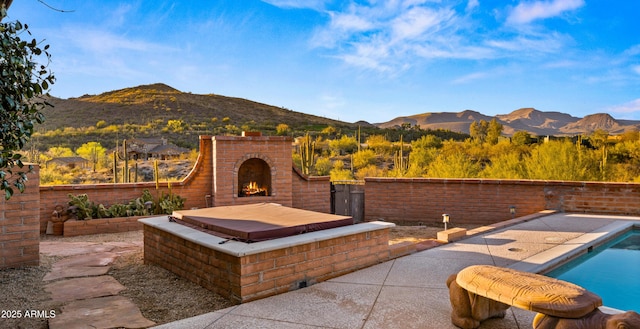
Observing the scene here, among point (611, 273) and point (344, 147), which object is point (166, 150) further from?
point (611, 273)

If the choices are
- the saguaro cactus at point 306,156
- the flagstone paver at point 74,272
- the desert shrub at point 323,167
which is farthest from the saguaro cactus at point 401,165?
the flagstone paver at point 74,272

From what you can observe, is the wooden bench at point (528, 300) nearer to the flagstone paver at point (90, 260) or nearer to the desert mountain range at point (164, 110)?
the flagstone paver at point (90, 260)

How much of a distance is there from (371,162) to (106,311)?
20993mm

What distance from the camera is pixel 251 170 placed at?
11320mm

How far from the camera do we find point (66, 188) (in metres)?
9.09

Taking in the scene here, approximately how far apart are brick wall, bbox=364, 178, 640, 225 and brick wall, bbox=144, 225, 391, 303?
17.2ft

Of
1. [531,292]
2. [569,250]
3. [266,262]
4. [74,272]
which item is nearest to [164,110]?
[74,272]

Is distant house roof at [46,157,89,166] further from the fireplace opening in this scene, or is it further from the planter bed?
the fireplace opening

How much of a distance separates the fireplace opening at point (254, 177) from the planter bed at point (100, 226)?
9.35 ft

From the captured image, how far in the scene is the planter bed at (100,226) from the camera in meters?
8.56

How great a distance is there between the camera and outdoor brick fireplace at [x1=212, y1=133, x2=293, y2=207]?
10.3m

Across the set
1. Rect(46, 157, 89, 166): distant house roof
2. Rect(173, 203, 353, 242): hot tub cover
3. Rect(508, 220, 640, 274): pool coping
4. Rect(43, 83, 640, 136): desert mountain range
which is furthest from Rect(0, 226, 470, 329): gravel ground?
Rect(43, 83, 640, 136): desert mountain range

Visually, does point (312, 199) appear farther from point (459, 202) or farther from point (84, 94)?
point (84, 94)

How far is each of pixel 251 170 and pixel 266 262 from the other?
727cm
